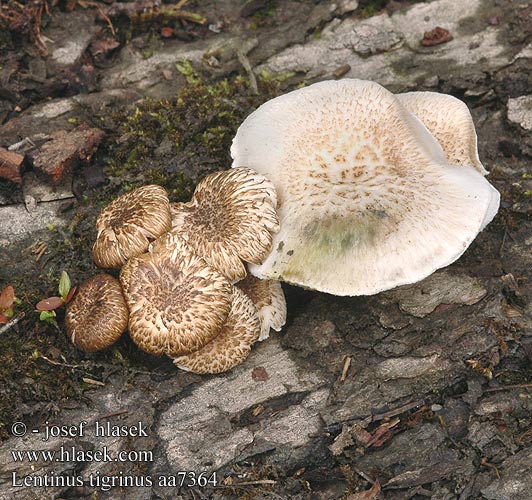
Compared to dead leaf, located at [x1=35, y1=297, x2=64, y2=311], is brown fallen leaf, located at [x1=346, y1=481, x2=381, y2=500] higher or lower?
lower

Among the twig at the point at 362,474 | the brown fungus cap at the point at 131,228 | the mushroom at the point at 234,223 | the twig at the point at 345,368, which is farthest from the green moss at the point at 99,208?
the twig at the point at 362,474

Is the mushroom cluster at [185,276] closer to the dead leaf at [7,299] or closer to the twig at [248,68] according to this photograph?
the dead leaf at [7,299]

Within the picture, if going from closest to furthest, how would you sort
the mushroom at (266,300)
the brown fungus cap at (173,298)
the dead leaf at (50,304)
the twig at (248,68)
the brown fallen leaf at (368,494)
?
the brown fallen leaf at (368,494) → the brown fungus cap at (173,298) → the dead leaf at (50,304) → the mushroom at (266,300) → the twig at (248,68)

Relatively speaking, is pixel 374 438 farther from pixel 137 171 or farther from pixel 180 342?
pixel 137 171

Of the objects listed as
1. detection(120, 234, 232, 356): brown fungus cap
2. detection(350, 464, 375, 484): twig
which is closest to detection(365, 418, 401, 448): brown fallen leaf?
detection(350, 464, 375, 484): twig

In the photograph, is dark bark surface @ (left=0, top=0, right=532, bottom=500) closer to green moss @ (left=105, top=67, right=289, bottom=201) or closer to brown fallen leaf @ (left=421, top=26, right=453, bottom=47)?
green moss @ (left=105, top=67, right=289, bottom=201)

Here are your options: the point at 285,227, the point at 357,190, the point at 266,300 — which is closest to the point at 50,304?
the point at 266,300
